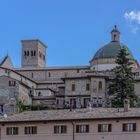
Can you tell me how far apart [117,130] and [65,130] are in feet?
16.8

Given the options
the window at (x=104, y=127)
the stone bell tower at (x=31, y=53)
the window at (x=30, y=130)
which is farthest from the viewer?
the stone bell tower at (x=31, y=53)

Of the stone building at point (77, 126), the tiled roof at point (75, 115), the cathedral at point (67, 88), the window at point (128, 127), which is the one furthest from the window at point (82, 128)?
the cathedral at point (67, 88)

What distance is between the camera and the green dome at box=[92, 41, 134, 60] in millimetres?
134125

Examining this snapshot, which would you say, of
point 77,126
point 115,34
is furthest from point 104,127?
point 115,34

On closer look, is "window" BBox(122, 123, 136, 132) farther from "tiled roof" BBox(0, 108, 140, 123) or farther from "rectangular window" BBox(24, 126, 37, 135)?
"rectangular window" BBox(24, 126, 37, 135)

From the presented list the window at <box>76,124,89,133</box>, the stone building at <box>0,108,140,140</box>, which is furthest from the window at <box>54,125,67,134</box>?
the window at <box>76,124,89,133</box>

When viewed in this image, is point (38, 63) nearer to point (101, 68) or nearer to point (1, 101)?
point (101, 68)

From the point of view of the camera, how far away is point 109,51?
135250 mm

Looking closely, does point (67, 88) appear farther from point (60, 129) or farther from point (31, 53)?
point (31, 53)

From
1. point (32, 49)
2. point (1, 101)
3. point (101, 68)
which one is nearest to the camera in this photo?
point (1, 101)

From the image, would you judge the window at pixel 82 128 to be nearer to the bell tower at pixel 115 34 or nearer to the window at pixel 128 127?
the window at pixel 128 127

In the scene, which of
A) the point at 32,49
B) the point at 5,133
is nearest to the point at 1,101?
the point at 5,133

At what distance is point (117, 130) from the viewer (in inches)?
2485

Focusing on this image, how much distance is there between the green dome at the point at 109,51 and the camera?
5281 inches
